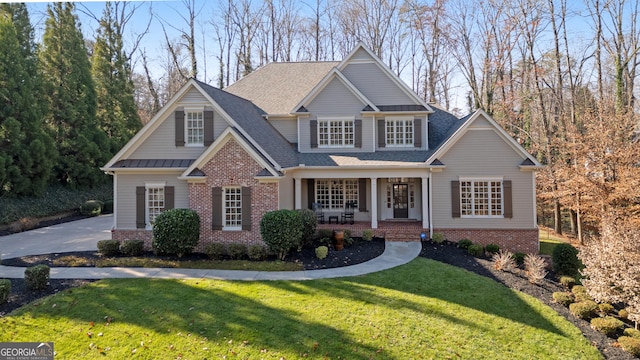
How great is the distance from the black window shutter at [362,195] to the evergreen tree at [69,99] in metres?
22.3

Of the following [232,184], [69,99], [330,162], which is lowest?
[232,184]

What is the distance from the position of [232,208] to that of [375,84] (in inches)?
397

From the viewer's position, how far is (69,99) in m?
26.4

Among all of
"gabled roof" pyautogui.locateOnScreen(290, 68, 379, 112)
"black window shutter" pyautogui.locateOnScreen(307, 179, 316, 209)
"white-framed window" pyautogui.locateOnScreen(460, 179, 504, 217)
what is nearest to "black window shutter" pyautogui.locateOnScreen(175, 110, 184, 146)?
"gabled roof" pyautogui.locateOnScreen(290, 68, 379, 112)

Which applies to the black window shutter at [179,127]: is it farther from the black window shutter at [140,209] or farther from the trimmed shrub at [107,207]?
the trimmed shrub at [107,207]

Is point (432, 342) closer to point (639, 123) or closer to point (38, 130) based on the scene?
point (639, 123)

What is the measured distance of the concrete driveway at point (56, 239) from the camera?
14.2 meters

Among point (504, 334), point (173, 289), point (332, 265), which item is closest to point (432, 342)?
point (504, 334)

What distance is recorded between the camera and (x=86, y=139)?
2670cm

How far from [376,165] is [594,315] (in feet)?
30.5

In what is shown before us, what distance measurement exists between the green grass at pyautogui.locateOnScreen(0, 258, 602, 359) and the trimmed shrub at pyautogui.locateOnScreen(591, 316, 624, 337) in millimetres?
661

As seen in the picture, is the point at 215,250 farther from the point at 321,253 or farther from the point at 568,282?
the point at 568,282

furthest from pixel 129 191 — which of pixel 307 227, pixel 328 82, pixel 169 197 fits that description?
pixel 328 82

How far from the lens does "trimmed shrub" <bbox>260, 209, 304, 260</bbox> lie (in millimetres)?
12305
